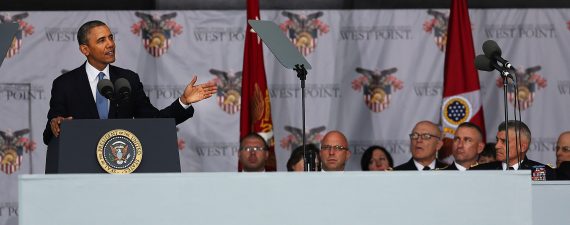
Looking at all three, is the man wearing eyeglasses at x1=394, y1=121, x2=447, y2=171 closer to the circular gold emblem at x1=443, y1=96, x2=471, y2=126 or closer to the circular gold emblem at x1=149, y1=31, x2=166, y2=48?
the circular gold emblem at x1=443, y1=96, x2=471, y2=126

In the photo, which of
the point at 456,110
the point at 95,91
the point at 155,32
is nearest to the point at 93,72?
the point at 95,91

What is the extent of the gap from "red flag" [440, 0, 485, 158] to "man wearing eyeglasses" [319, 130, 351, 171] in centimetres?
102

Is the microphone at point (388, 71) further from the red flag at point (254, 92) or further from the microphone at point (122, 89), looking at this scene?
the microphone at point (122, 89)

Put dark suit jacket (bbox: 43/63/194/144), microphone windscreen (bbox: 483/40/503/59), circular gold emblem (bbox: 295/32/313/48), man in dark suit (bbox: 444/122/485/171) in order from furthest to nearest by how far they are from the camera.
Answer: circular gold emblem (bbox: 295/32/313/48)
man in dark suit (bbox: 444/122/485/171)
dark suit jacket (bbox: 43/63/194/144)
microphone windscreen (bbox: 483/40/503/59)

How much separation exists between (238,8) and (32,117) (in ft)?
5.75

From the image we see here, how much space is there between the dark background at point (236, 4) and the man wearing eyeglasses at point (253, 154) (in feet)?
4.84

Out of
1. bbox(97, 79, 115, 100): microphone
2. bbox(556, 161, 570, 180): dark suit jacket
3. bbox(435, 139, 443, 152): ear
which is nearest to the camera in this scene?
bbox(97, 79, 115, 100): microphone

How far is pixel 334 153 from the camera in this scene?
705 centimetres

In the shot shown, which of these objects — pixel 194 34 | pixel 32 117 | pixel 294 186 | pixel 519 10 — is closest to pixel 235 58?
pixel 194 34

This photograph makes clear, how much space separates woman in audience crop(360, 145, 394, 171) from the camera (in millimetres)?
7566

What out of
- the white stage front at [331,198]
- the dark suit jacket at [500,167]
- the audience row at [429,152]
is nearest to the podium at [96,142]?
the white stage front at [331,198]

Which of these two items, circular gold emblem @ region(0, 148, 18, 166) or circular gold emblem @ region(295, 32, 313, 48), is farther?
circular gold emblem @ region(295, 32, 313, 48)

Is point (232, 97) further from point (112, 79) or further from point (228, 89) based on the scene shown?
point (112, 79)

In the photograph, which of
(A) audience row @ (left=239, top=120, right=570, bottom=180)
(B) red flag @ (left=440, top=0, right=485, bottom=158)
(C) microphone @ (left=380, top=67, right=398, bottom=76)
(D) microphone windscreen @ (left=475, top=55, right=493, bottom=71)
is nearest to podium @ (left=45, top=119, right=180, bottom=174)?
(D) microphone windscreen @ (left=475, top=55, right=493, bottom=71)
